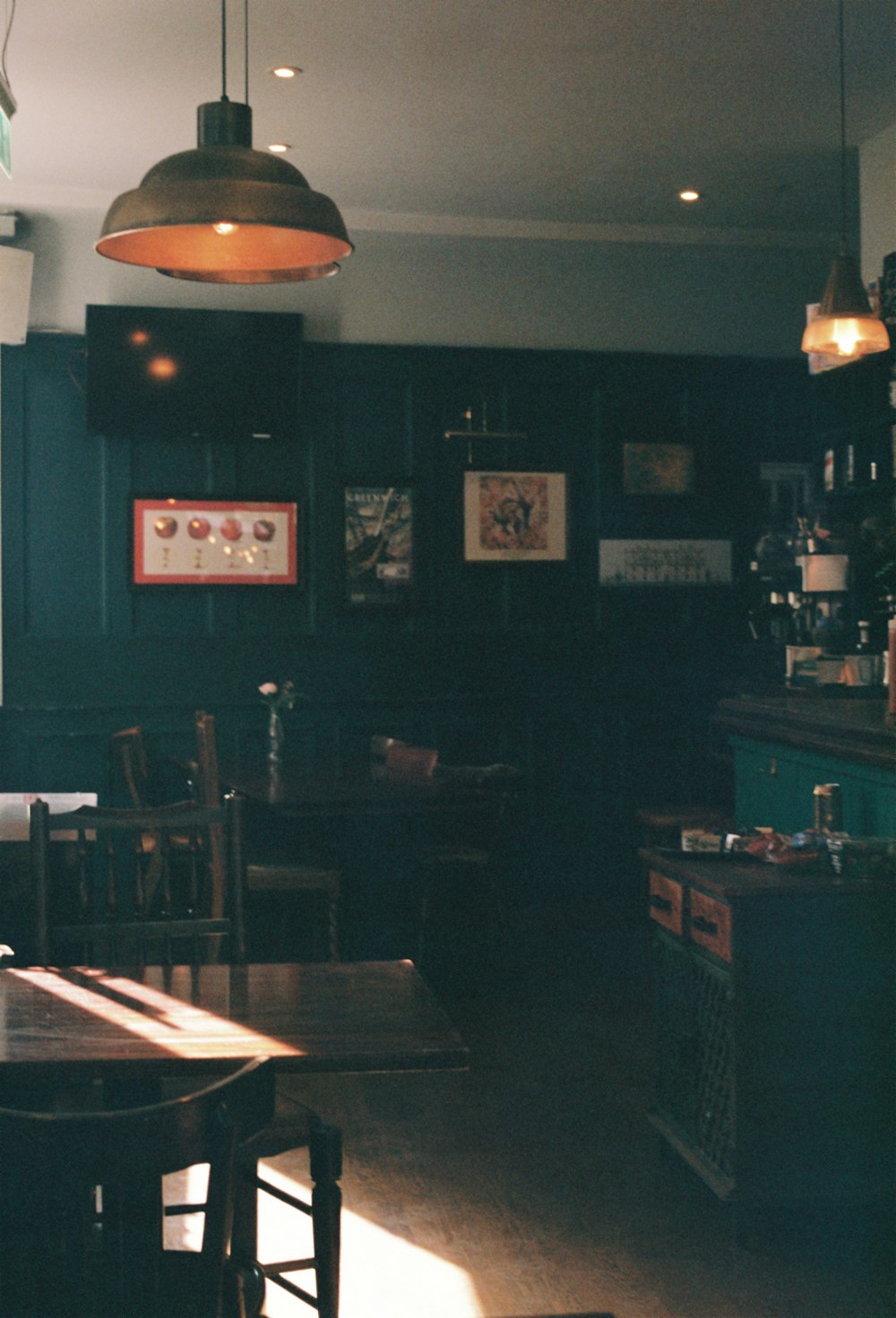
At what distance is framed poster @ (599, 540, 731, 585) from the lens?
722 centimetres

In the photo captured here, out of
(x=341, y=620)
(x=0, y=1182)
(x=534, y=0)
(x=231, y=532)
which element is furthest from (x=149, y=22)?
(x=0, y=1182)

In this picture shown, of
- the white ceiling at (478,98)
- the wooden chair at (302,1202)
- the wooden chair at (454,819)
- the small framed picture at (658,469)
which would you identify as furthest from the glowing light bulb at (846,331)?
the wooden chair at (302,1202)

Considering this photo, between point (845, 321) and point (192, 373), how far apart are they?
3.21m

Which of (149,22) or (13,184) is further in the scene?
(13,184)

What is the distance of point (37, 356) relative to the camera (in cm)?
656

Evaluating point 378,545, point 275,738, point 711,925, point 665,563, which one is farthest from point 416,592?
point 711,925

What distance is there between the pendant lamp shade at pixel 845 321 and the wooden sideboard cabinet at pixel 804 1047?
220 cm

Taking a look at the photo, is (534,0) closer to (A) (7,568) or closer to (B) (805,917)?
(B) (805,917)

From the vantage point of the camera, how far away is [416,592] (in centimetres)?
700

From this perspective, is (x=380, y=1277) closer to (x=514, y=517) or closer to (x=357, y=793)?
(x=357, y=793)

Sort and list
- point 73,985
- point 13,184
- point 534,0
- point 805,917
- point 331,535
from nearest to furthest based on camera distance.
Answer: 1. point 73,985
2. point 805,917
3. point 534,0
4. point 13,184
5. point 331,535

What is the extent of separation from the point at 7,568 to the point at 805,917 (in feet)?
14.7

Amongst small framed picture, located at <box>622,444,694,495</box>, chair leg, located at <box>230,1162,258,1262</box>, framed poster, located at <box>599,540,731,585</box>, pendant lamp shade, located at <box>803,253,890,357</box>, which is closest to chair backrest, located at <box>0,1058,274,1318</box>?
chair leg, located at <box>230,1162,258,1262</box>

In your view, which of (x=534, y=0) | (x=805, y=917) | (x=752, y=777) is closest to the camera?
(x=805, y=917)
